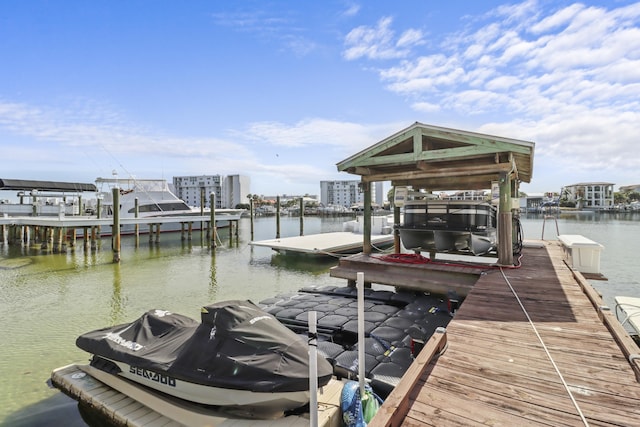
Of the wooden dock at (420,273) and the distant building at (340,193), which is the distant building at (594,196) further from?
the wooden dock at (420,273)

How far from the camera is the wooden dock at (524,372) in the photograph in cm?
229

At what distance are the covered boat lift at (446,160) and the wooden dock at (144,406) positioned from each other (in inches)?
204

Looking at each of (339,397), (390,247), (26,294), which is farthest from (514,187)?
(26,294)

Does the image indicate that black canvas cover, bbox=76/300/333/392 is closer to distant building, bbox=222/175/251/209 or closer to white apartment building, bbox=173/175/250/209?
white apartment building, bbox=173/175/250/209

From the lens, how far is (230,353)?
12.1 feet

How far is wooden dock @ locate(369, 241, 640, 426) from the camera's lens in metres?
2.29

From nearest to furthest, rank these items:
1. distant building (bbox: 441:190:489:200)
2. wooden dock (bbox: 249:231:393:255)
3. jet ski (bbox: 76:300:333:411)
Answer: jet ski (bbox: 76:300:333:411) < distant building (bbox: 441:190:489:200) < wooden dock (bbox: 249:231:393:255)

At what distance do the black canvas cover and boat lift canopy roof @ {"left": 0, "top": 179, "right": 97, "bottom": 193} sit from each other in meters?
39.6

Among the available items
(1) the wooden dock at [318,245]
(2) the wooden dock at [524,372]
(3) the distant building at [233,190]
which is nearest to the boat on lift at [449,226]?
(2) the wooden dock at [524,372]

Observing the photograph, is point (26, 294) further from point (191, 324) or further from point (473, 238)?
point (473, 238)

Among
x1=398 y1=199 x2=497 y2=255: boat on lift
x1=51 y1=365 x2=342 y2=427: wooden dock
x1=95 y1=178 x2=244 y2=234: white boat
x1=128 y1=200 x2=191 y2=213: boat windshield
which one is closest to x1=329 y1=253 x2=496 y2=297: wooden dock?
x1=398 y1=199 x2=497 y2=255: boat on lift

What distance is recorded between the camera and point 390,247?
23172 millimetres

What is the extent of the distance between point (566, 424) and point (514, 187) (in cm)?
952

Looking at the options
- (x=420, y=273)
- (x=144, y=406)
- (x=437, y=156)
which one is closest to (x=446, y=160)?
(x=437, y=156)
